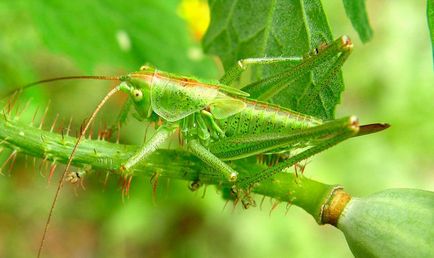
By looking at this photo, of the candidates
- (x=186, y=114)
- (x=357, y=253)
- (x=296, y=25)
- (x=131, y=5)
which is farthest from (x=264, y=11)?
(x=131, y=5)

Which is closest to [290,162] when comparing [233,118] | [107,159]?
[233,118]

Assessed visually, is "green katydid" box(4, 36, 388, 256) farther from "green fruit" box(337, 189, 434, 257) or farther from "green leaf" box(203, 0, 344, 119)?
"green fruit" box(337, 189, 434, 257)

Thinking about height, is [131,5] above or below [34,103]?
above

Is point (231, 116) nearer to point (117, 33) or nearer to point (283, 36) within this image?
point (283, 36)

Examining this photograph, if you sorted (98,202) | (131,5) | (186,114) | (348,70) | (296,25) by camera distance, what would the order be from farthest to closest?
(348,70), (98,202), (131,5), (186,114), (296,25)

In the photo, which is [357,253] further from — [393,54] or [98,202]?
[393,54]

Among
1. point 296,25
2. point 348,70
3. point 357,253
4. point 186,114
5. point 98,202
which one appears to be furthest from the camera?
point 348,70
